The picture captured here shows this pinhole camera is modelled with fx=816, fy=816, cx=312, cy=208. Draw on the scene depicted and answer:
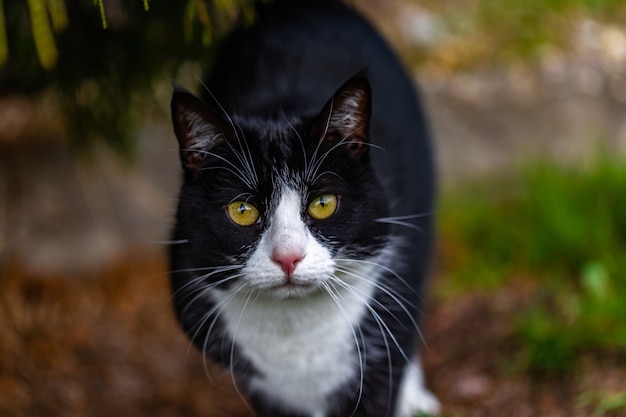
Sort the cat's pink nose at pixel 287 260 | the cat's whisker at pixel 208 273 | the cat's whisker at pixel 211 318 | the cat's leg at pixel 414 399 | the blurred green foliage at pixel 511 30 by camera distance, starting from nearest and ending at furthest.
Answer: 1. the cat's pink nose at pixel 287 260
2. the cat's whisker at pixel 208 273
3. the cat's whisker at pixel 211 318
4. the cat's leg at pixel 414 399
5. the blurred green foliage at pixel 511 30

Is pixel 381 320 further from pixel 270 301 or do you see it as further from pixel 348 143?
pixel 348 143

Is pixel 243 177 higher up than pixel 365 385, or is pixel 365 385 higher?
pixel 243 177

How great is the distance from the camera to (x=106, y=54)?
2.30 metres

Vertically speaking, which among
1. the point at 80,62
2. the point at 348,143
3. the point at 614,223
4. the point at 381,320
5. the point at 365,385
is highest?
the point at 80,62

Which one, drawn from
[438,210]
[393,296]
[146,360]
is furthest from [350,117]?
[146,360]

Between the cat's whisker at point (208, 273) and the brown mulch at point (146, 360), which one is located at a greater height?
the cat's whisker at point (208, 273)

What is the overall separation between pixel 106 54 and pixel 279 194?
0.95 metres

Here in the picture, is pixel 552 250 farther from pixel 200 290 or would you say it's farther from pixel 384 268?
pixel 200 290

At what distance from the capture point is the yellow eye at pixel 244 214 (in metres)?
1.63

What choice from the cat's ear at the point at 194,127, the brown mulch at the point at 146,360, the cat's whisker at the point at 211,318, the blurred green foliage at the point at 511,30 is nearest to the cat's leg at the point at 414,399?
the brown mulch at the point at 146,360

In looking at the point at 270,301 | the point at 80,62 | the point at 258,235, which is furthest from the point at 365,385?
the point at 80,62

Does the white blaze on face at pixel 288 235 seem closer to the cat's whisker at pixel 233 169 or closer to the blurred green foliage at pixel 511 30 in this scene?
the cat's whisker at pixel 233 169

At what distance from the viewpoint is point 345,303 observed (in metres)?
1.75

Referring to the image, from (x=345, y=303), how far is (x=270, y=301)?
16cm
